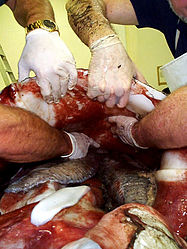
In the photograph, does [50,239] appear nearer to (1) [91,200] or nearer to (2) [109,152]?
(1) [91,200]

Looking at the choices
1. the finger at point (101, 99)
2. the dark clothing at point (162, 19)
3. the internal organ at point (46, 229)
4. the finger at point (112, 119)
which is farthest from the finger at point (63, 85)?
the dark clothing at point (162, 19)

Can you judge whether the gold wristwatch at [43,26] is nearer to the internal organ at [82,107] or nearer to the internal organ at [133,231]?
the internal organ at [82,107]

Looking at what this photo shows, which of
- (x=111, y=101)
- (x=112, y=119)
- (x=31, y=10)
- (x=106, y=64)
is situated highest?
(x=31, y=10)

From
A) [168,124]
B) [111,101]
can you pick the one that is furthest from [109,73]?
[168,124]

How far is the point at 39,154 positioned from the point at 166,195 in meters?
0.45

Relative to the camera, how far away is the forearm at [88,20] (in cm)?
146

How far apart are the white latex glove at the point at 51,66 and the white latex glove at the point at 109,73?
89 millimetres

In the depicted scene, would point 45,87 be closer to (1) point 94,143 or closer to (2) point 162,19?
(1) point 94,143

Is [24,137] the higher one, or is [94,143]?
[24,137]

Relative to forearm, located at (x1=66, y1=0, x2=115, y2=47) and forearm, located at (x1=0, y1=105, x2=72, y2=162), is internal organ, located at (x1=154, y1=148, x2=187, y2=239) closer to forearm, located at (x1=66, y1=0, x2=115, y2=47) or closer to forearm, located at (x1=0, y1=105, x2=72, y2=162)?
forearm, located at (x1=0, y1=105, x2=72, y2=162)

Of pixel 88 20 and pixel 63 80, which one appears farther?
pixel 88 20

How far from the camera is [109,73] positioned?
128 centimetres

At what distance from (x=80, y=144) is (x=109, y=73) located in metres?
0.31

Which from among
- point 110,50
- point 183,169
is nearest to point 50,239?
point 183,169
